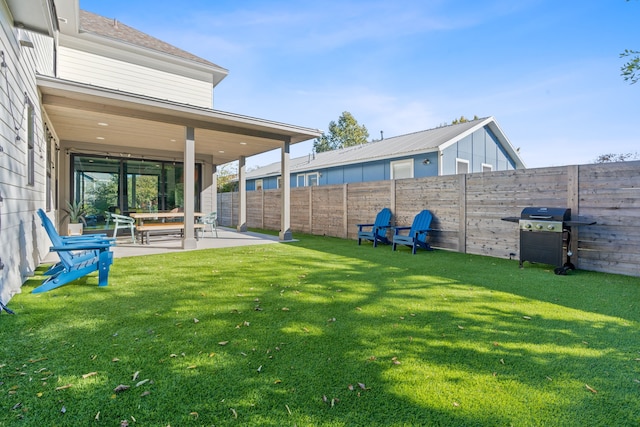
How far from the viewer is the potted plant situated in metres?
7.91

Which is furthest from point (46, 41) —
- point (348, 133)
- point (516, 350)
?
point (348, 133)

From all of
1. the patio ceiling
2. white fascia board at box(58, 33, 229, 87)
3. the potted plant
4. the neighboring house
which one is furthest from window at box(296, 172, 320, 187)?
the potted plant

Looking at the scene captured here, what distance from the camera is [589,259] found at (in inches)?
209

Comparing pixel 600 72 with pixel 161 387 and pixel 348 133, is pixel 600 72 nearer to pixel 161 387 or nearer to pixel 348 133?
pixel 161 387

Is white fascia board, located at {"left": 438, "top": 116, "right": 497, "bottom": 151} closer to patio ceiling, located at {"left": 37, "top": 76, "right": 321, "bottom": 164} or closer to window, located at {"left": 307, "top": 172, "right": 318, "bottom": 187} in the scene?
patio ceiling, located at {"left": 37, "top": 76, "right": 321, "bottom": 164}

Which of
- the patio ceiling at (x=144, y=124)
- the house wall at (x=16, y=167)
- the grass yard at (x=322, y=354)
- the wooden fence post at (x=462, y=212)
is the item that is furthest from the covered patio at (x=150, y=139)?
the wooden fence post at (x=462, y=212)

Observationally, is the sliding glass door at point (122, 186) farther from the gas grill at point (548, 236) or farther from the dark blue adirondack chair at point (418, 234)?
the gas grill at point (548, 236)

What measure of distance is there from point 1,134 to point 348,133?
36266 millimetres

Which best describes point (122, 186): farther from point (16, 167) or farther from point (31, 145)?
point (16, 167)

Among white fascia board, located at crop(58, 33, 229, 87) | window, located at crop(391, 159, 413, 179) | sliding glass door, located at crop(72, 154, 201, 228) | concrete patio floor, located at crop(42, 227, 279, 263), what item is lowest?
concrete patio floor, located at crop(42, 227, 279, 263)

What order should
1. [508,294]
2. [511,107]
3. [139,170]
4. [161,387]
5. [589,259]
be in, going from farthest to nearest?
[511,107]
[139,170]
[589,259]
[508,294]
[161,387]

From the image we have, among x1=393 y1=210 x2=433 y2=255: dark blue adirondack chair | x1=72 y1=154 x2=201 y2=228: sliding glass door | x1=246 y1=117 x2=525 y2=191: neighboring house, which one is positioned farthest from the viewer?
x1=246 y1=117 x2=525 y2=191: neighboring house

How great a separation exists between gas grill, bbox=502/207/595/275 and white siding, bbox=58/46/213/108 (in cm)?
1056

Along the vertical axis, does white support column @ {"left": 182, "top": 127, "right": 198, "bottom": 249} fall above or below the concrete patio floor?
above
